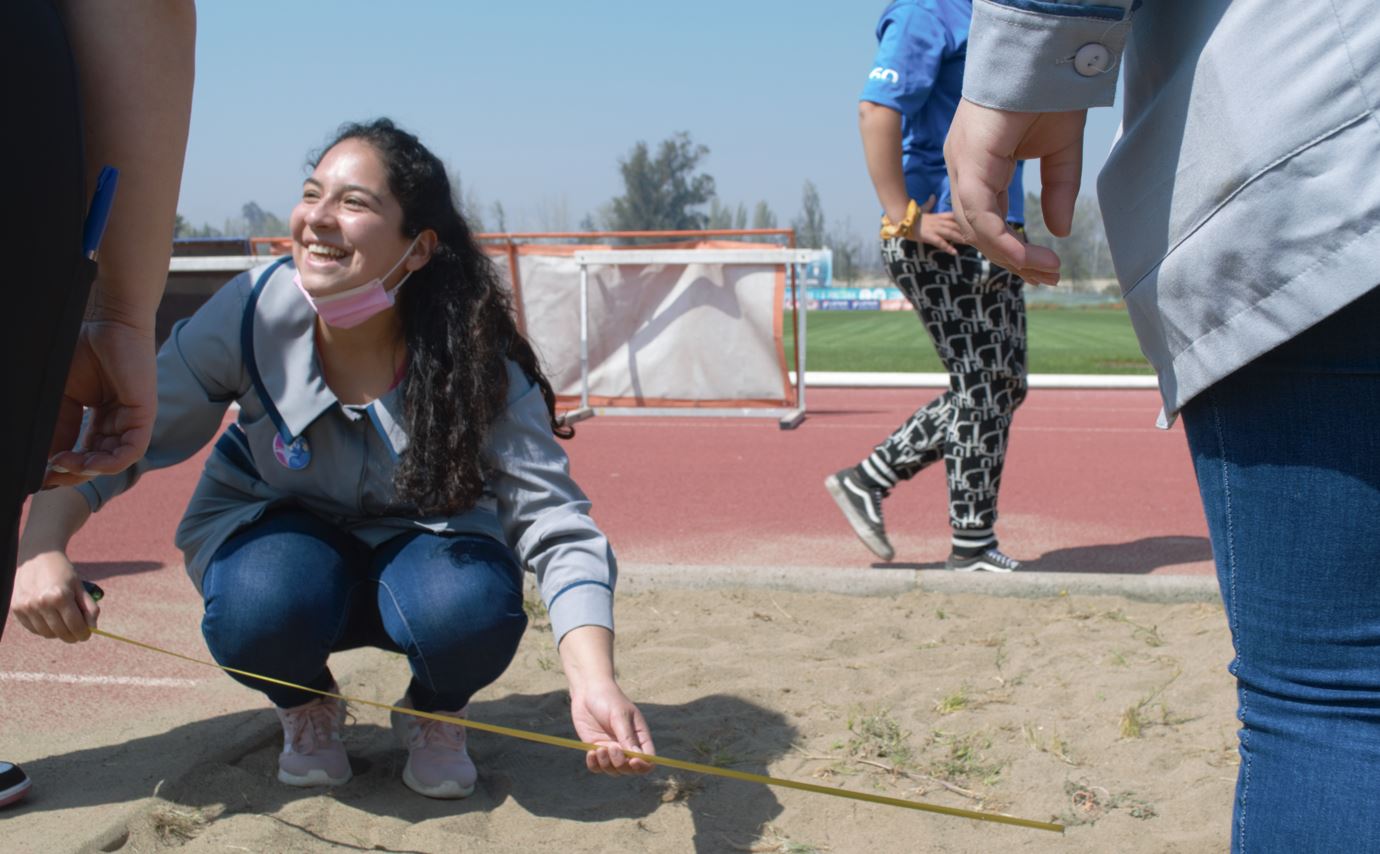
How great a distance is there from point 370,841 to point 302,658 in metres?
0.40

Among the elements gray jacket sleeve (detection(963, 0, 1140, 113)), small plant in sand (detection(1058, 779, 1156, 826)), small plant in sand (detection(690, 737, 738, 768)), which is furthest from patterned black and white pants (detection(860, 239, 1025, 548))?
gray jacket sleeve (detection(963, 0, 1140, 113))

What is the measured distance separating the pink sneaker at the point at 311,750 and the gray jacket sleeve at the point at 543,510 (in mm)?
581

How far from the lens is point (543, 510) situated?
109 inches

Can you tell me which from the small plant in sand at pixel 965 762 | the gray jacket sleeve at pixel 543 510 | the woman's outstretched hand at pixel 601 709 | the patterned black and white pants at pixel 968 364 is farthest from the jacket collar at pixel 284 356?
the patterned black and white pants at pixel 968 364

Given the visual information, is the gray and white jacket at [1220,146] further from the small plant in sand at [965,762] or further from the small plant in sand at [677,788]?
the small plant in sand at [677,788]

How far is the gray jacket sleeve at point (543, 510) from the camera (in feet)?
8.28

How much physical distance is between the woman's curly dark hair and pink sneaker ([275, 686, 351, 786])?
1.71 feet

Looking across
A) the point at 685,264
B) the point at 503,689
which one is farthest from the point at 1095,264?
the point at 503,689

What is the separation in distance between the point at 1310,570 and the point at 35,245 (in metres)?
1.35

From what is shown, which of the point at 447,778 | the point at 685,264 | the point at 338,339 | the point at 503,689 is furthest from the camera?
the point at 685,264

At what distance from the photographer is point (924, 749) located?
117 inches

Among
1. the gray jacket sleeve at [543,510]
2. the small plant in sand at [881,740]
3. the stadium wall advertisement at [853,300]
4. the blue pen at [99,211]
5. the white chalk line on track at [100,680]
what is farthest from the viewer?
the stadium wall advertisement at [853,300]

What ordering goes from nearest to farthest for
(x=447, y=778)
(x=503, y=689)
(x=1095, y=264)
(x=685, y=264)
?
1. (x=447, y=778)
2. (x=503, y=689)
3. (x=685, y=264)
4. (x=1095, y=264)

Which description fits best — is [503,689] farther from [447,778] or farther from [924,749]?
[924,749]
